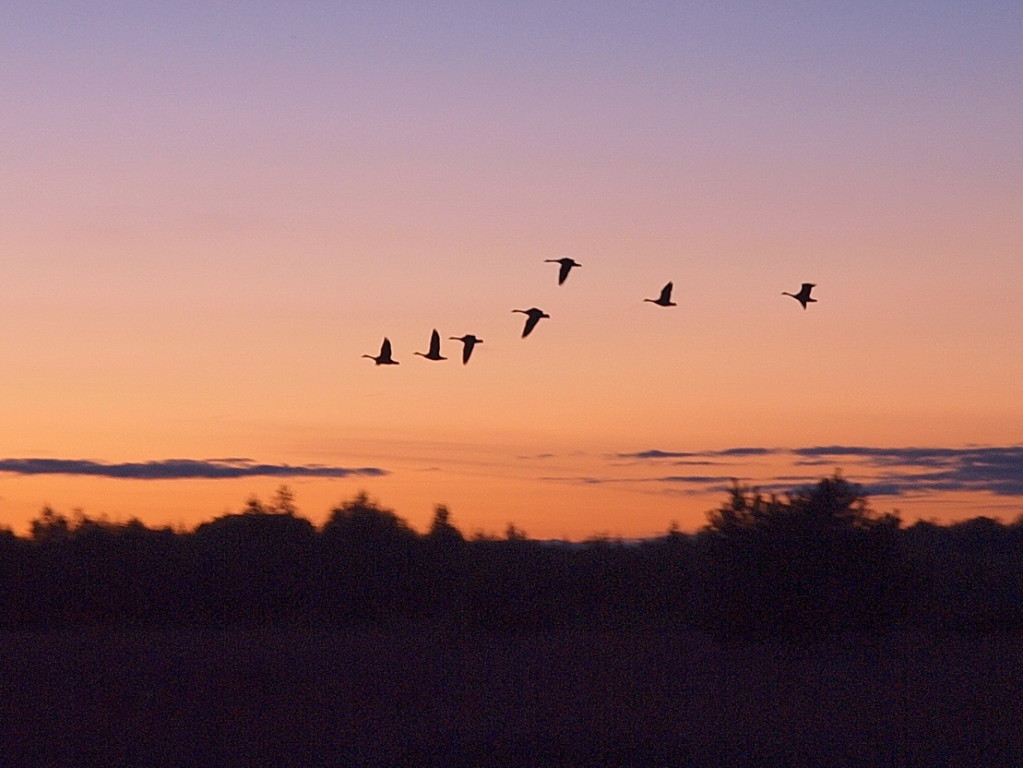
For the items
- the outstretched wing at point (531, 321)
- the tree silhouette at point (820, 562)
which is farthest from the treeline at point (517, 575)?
the outstretched wing at point (531, 321)

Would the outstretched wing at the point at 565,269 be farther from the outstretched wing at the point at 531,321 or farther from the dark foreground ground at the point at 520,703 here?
the dark foreground ground at the point at 520,703

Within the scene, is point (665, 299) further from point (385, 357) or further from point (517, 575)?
point (517, 575)

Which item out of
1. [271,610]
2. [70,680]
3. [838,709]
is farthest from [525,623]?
[838,709]

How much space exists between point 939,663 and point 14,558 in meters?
34.3

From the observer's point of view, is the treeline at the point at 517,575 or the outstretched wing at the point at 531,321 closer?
the outstretched wing at the point at 531,321

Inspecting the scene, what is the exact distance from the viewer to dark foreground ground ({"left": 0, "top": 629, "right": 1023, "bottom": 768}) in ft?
66.2

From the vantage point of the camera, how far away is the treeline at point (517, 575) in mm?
32656

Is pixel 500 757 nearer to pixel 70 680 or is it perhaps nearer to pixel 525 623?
pixel 70 680

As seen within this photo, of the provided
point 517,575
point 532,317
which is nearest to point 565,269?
point 532,317

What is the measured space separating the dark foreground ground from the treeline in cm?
127

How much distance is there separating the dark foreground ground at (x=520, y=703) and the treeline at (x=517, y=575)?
127 centimetres

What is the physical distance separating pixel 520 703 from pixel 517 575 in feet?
81.1

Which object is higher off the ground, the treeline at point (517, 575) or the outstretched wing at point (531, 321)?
the outstretched wing at point (531, 321)

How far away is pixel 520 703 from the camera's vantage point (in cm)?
2575
